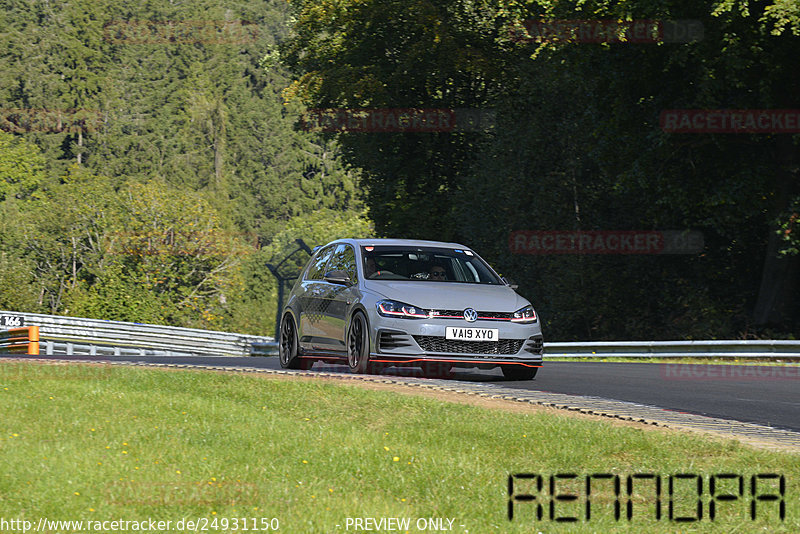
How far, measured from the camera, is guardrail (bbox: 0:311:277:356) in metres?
37.7

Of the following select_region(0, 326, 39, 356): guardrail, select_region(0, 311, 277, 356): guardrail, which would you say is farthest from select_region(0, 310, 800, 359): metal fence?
select_region(0, 326, 39, 356): guardrail

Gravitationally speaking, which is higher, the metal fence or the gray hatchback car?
the gray hatchback car

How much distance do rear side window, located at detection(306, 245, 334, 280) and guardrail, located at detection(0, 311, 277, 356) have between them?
1979 centimetres

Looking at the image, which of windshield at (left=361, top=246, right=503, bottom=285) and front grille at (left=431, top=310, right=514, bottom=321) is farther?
windshield at (left=361, top=246, right=503, bottom=285)

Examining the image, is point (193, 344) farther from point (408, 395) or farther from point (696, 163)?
point (408, 395)

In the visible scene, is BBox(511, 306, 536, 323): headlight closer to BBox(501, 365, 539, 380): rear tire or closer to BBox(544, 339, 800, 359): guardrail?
BBox(501, 365, 539, 380): rear tire

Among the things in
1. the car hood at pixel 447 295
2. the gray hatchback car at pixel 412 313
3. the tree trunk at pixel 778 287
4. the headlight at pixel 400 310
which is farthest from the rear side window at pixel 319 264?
the tree trunk at pixel 778 287

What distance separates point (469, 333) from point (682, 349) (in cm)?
1332

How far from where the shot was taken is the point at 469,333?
1417cm

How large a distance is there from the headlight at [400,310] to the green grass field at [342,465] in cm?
245

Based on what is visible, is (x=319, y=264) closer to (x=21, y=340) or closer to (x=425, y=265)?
(x=425, y=265)

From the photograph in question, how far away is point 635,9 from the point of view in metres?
24.8

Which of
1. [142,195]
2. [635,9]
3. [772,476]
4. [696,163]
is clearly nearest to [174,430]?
[772,476]

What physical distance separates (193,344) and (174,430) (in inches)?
1369
